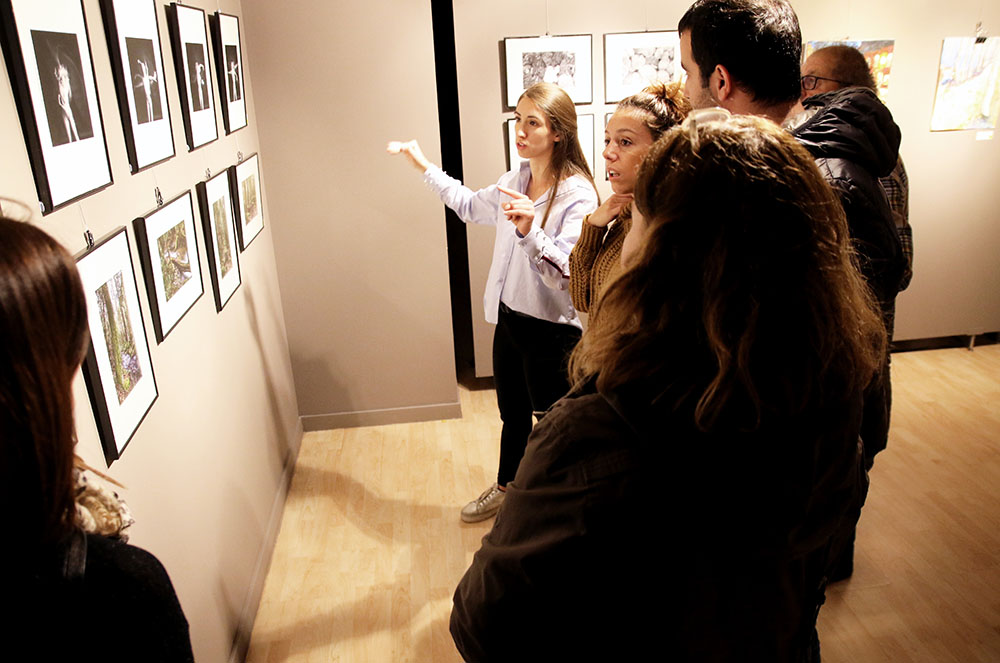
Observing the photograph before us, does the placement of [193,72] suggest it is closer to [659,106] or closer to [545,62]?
[659,106]

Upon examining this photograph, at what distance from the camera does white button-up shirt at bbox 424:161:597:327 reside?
2.43m

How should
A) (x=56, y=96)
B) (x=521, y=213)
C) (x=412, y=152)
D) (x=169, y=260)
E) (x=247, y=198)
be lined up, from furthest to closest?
(x=412, y=152) < (x=247, y=198) < (x=521, y=213) < (x=169, y=260) < (x=56, y=96)

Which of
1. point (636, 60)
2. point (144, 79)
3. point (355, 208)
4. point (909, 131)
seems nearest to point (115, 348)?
point (144, 79)

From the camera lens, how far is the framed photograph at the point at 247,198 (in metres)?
2.82

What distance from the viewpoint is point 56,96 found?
1.40m

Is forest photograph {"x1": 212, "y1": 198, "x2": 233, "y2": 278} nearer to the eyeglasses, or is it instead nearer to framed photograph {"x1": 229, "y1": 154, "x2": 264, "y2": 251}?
framed photograph {"x1": 229, "y1": 154, "x2": 264, "y2": 251}

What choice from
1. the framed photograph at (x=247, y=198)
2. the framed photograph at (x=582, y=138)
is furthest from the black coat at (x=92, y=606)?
the framed photograph at (x=582, y=138)

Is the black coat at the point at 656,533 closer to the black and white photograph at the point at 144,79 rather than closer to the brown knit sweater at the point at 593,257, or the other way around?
the brown knit sweater at the point at 593,257

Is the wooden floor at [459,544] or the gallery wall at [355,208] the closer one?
the wooden floor at [459,544]

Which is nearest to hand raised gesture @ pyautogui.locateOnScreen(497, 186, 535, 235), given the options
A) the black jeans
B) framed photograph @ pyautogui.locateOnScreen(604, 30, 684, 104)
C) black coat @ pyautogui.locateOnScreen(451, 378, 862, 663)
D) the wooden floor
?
the black jeans

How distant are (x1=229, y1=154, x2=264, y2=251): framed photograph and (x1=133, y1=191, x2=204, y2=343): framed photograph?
553 mm

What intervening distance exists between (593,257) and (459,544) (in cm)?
145

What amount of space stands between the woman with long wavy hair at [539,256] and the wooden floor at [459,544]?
2.28 ft

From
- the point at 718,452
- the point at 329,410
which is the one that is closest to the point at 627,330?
the point at 718,452
